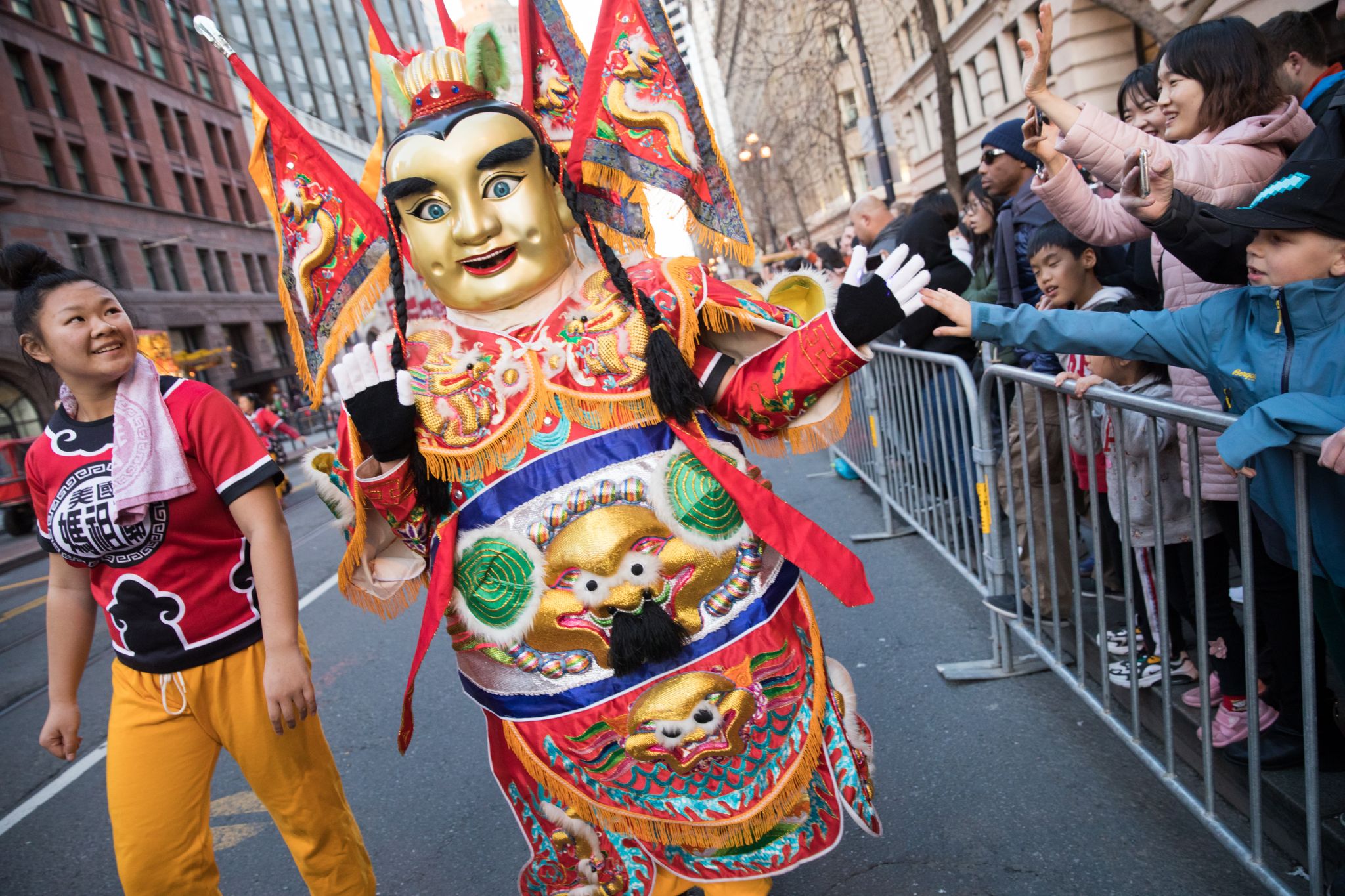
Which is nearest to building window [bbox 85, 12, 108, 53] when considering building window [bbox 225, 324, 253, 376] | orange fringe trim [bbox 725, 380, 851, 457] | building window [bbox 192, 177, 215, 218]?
building window [bbox 192, 177, 215, 218]

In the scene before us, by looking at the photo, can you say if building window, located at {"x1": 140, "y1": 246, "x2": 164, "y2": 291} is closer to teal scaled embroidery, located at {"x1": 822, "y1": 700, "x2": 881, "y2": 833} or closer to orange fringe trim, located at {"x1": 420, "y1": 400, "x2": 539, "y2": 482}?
orange fringe trim, located at {"x1": 420, "y1": 400, "x2": 539, "y2": 482}

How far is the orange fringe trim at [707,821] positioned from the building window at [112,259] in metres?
31.5

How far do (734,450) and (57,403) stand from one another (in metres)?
1.74

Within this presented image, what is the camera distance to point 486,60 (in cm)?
216

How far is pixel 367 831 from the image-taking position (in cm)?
326

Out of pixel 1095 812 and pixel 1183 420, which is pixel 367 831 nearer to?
pixel 1095 812

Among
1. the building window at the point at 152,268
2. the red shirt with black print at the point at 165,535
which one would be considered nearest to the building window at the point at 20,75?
the building window at the point at 152,268

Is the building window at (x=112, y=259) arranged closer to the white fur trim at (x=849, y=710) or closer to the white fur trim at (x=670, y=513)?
the white fur trim at (x=670, y=513)

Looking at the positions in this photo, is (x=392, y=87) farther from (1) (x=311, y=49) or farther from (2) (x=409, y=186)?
(1) (x=311, y=49)

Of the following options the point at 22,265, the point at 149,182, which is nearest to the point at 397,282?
the point at 22,265

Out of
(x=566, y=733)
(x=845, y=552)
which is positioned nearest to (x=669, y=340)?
(x=845, y=552)

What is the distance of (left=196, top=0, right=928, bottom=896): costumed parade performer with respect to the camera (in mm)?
1931

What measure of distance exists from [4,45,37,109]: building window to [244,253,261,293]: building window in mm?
10777

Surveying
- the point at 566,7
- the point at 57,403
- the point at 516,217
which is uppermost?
the point at 566,7
